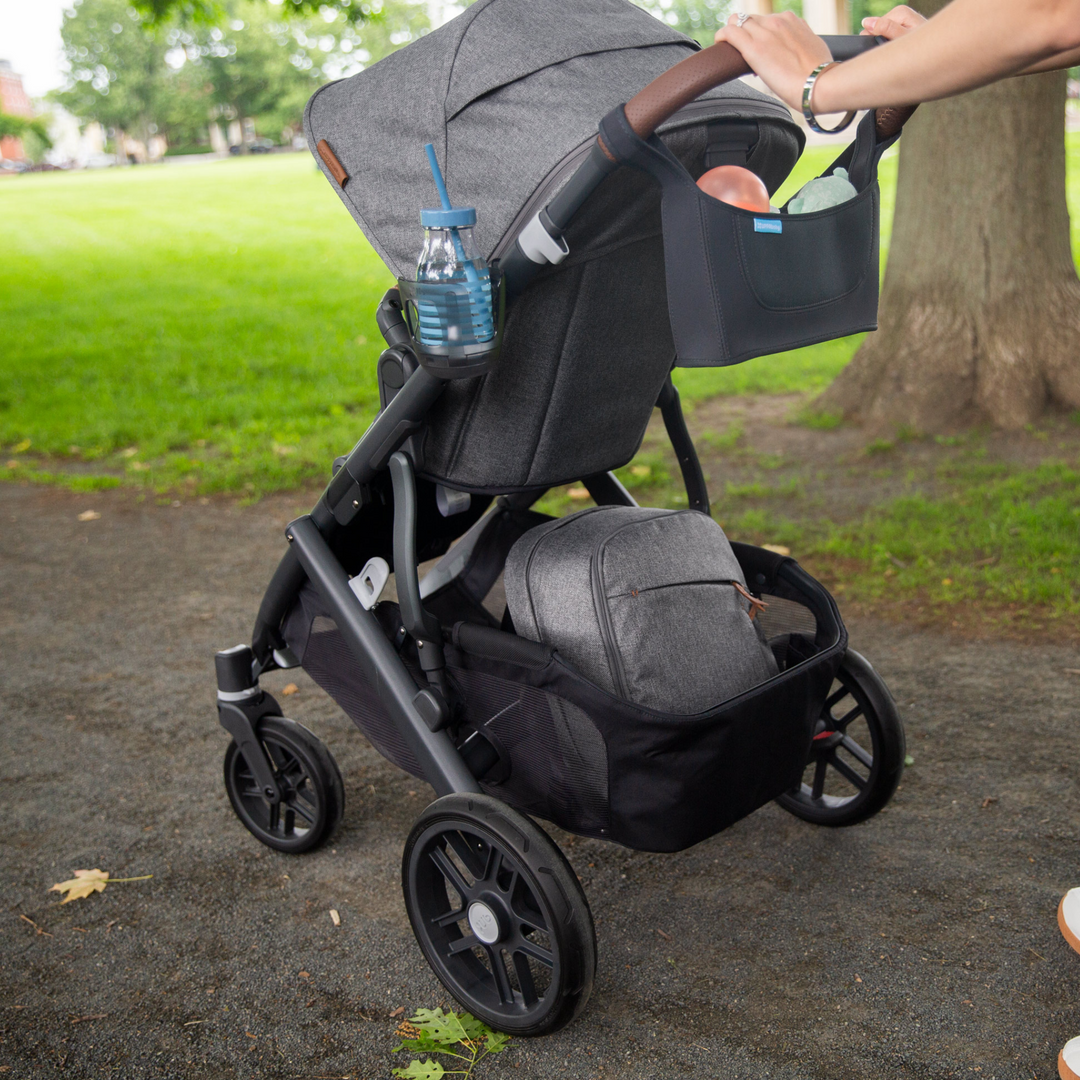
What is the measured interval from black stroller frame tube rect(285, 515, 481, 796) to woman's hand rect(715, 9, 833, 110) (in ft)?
4.21

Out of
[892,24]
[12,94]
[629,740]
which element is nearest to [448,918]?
[629,740]

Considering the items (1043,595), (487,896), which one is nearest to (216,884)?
(487,896)

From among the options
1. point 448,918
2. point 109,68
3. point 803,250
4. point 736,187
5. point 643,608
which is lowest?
point 448,918

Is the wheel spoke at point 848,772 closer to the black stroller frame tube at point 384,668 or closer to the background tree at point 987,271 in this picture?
the black stroller frame tube at point 384,668

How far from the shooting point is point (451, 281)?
6.17ft

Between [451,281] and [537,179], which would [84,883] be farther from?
[537,179]

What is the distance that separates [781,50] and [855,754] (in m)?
1.66

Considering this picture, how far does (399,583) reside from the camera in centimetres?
217

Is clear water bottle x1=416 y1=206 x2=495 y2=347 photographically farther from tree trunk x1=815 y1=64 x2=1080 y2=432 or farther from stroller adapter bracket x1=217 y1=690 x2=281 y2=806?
tree trunk x1=815 y1=64 x2=1080 y2=432

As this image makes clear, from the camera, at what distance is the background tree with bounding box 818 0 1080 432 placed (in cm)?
535

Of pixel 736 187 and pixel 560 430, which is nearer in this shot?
pixel 736 187

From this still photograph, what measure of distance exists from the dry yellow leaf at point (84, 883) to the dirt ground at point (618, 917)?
0.08ft

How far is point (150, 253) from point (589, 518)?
48.1 ft

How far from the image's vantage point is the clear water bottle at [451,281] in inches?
73.2
